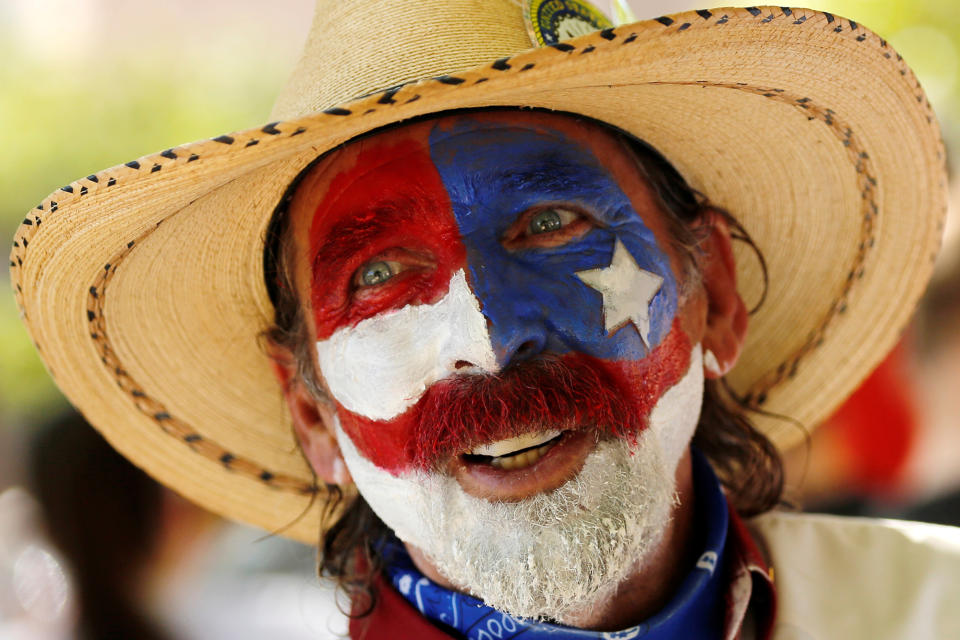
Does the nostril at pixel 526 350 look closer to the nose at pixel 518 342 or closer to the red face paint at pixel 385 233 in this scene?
the nose at pixel 518 342

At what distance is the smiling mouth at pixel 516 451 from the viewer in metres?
1.54

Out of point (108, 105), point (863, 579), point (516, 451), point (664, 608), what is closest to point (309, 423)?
point (516, 451)

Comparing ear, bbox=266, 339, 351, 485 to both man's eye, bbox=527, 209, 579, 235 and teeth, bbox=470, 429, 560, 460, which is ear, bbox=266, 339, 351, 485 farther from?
man's eye, bbox=527, 209, 579, 235

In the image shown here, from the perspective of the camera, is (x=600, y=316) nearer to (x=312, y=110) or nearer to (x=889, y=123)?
(x=312, y=110)

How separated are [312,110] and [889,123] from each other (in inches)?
45.3

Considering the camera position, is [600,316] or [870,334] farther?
[870,334]

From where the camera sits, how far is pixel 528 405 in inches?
58.4

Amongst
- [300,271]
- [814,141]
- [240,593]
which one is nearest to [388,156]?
[300,271]

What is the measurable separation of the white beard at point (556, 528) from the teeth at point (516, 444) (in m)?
0.08

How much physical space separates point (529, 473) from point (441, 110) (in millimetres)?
668

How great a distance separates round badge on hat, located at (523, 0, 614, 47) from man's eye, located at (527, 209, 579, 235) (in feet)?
0.99

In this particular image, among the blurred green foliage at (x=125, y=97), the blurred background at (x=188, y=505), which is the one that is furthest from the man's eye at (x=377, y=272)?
the blurred green foliage at (x=125, y=97)

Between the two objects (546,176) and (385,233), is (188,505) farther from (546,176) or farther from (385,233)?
(546,176)

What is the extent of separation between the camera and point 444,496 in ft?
5.24
